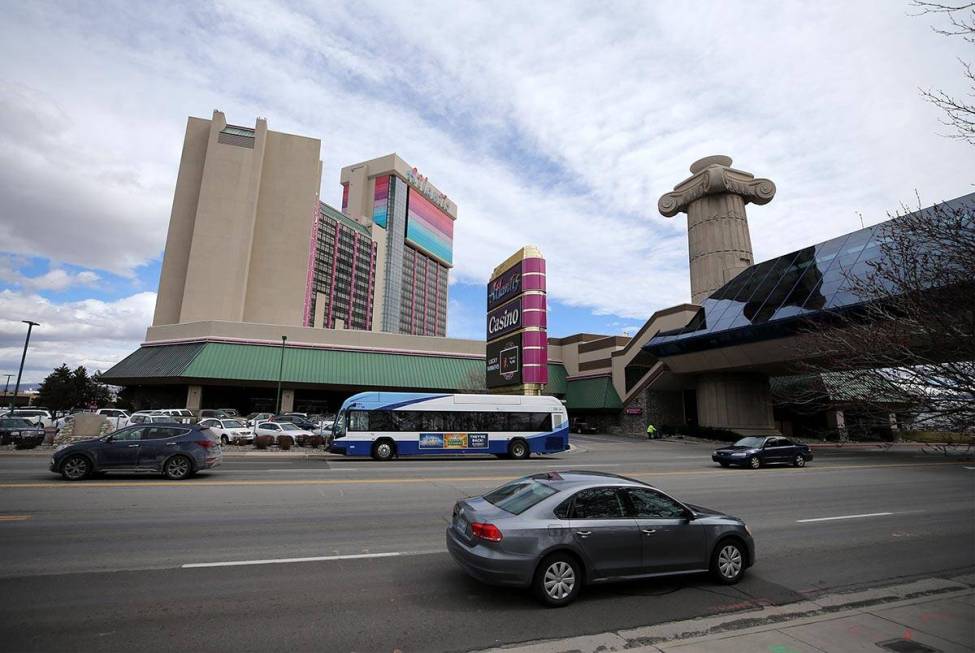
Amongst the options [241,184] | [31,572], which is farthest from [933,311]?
[241,184]

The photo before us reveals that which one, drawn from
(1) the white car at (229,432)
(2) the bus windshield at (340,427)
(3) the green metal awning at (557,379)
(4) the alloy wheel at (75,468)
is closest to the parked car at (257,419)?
(1) the white car at (229,432)

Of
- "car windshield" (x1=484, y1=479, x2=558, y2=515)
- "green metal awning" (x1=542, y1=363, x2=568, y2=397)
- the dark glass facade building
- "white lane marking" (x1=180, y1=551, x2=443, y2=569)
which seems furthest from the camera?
"green metal awning" (x1=542, y1=363, x2=568, y2=397)

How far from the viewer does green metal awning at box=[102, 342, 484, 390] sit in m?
49.8

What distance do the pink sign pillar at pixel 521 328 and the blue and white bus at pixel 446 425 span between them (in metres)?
3.48

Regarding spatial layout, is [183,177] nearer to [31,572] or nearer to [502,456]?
[502,456]


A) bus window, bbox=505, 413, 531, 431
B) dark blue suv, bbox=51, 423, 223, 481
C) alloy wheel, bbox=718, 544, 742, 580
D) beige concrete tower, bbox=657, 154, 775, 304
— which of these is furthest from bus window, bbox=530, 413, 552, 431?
beige concrete tower, bbox=657, 154, 775, 304

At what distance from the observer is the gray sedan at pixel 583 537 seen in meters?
5.62

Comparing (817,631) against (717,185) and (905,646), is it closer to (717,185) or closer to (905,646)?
(905,646)

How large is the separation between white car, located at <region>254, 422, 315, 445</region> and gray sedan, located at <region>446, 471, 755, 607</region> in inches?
931

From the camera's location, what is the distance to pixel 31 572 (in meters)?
6.25

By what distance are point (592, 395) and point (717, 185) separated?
2361 cm

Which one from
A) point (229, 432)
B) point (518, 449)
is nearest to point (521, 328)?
point (518, 449)

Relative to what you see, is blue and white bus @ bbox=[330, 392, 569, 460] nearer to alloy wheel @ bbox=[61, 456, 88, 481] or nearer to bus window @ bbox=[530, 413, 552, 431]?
bus window @ bbox=[530, 413, 552, 431]

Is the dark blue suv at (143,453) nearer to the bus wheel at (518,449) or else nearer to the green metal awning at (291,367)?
the bus wheel at (518,449)
